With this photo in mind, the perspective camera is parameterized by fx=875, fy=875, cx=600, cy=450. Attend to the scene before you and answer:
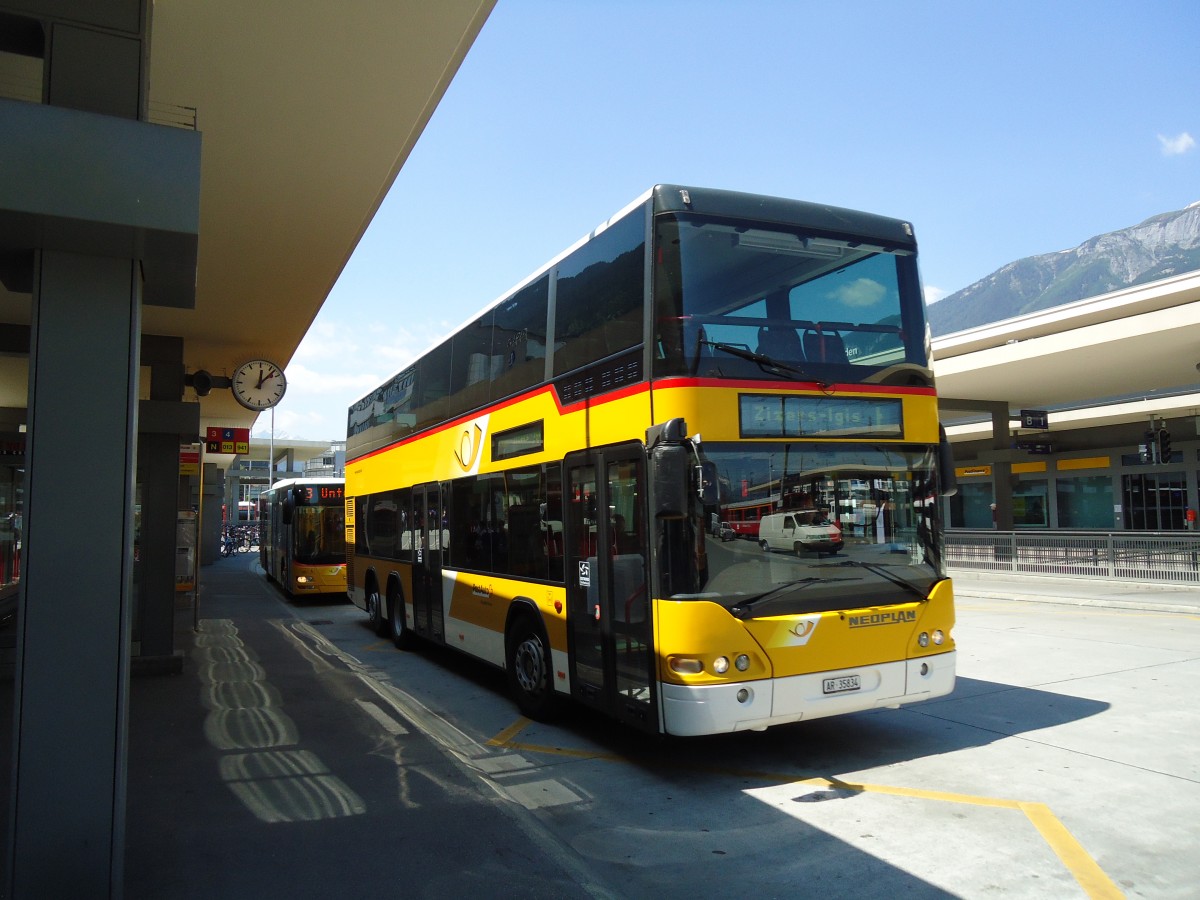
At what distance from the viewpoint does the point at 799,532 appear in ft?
20.6

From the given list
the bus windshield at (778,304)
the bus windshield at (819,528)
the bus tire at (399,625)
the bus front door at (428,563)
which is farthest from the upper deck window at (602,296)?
the bus tire at (399,625)

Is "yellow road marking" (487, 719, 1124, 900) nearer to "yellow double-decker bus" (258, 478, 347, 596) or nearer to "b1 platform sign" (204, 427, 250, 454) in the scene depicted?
"yellow double-decker bus" (258, 478, 347, 596)

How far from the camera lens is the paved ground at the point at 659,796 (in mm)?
4629

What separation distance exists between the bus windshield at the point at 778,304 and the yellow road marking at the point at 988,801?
9.56 ft

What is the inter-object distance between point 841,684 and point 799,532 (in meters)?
1.15

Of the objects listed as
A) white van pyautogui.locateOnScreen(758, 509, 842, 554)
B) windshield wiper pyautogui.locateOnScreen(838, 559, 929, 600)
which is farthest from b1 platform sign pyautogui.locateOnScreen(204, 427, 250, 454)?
windshield wiper pyautogui.locateOnScreen(838, 559, 929, 600)

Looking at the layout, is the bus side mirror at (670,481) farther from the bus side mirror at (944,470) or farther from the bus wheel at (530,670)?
the bus wheel at (530,670)

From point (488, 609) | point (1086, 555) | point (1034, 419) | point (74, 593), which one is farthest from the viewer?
point (1034, 419)

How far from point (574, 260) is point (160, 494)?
629cm

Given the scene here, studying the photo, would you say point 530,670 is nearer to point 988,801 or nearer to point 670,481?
point 670,481

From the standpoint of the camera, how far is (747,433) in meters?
6.21

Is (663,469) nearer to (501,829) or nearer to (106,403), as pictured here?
(501,829)

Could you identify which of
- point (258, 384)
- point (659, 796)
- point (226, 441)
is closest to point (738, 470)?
point (659, 796)

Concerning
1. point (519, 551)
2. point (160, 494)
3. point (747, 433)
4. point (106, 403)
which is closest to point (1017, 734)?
point (747, 433)
